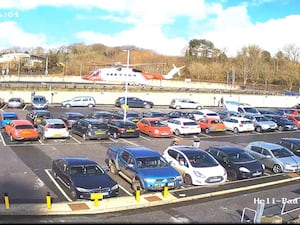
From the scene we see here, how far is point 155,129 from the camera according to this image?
28969 millimetres

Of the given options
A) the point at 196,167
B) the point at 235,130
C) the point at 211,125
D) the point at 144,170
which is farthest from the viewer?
the point at 235,130

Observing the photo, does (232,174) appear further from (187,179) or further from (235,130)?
(235,130)

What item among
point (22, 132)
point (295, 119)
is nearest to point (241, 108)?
point (295, 119)

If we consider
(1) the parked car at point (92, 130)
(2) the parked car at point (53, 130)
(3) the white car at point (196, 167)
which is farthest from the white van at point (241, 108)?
(3) the white car at point (196, 167)

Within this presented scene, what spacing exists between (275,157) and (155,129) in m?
10.7

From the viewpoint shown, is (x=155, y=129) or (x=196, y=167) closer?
(x=196, y=167)

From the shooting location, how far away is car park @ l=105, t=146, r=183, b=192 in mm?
15055

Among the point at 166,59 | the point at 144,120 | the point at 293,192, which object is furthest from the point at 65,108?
the point at 166,59

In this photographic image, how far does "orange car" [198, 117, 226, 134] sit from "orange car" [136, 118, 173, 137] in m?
4.24

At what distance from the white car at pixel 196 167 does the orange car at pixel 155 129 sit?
416 inches

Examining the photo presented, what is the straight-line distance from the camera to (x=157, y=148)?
25.2m

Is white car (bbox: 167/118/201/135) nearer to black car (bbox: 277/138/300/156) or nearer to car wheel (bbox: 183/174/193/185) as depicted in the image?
black car (bbox: 277/138/300/156)

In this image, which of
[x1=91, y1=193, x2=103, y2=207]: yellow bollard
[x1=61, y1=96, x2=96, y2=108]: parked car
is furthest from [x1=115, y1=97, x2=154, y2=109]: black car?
[x1=91, y1=193, x2=103, y2=207]: yellow bollard

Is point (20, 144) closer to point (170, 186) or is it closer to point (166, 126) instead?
point (166, 126)
